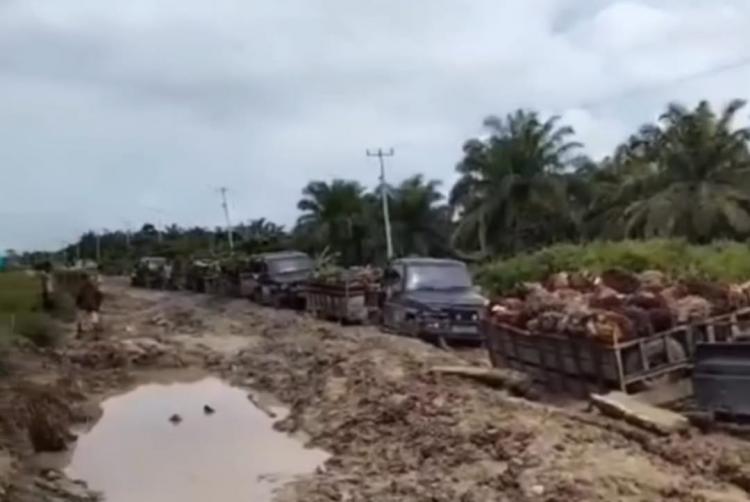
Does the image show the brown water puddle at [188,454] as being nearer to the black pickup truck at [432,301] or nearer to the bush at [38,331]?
the black pickup truck at [432,301]

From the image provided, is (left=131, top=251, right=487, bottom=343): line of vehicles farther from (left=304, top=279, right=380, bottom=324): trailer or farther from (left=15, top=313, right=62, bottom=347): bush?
(left=15, top=313, right=62, bottom=347): bush

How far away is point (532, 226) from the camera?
1939 inches

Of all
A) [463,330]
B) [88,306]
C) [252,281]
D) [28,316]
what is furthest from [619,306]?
[252,281]

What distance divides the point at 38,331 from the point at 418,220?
32826 millimetres

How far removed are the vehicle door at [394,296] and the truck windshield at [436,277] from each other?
260 mm

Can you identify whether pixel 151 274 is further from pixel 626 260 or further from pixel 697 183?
pixel 626 260

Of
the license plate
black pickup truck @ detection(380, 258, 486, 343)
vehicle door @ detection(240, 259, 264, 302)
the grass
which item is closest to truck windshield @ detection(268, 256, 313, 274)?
vehicle door @ detection(240, 259, 264, 302)

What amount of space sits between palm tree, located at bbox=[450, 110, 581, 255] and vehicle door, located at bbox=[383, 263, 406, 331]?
70.8 feet

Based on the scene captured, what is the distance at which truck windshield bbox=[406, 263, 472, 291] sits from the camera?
83.5 feet

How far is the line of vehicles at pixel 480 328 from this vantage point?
1107 cm

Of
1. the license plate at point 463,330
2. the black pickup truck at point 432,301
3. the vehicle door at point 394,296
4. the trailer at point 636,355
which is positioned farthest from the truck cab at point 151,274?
the trailer at point 636,355

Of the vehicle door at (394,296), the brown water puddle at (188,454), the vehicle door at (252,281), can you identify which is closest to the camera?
the brown water puddle at (188,454)

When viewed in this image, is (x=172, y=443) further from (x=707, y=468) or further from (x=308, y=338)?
(x=308, y=338)

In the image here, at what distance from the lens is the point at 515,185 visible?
48531 millimetres
